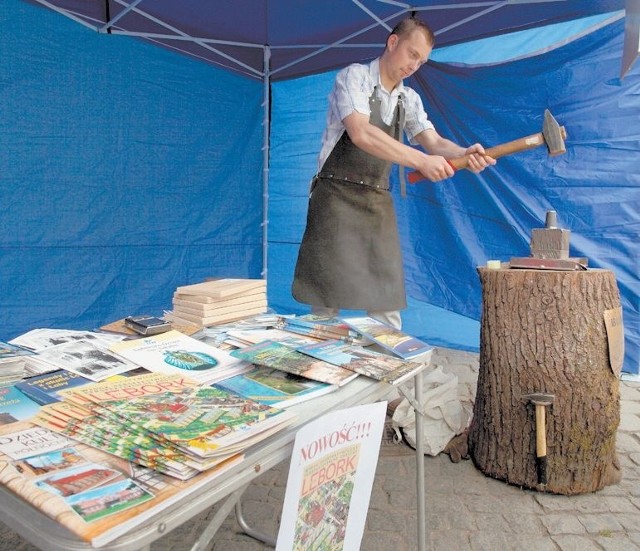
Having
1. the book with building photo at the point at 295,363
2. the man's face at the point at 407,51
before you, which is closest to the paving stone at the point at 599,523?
the book with building photo at the point at 295,363

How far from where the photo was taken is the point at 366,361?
130 centimetres

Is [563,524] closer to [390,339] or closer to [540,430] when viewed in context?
[540,430]

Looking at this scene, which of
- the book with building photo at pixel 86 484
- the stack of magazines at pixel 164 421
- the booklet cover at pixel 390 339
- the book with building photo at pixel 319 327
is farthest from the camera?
the book with building photo at pixel 319 327

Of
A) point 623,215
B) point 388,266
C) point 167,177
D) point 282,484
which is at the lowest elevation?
point 282,484

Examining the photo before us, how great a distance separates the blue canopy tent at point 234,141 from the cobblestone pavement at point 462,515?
1679 millimetres

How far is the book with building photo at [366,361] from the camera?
1214mm

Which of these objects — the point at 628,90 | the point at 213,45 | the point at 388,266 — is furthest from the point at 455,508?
the point at 213,45

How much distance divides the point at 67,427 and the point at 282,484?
1.51 meters

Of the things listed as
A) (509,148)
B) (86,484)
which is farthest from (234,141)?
(86,484)

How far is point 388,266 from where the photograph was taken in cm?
253

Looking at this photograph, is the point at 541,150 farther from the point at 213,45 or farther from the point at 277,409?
the point at 277,409

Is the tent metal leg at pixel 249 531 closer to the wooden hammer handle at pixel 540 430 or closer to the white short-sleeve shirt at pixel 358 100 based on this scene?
the wooden hammer handle at pixel 540 430

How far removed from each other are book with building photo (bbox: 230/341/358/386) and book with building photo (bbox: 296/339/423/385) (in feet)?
0.09

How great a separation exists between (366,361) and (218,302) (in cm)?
60
